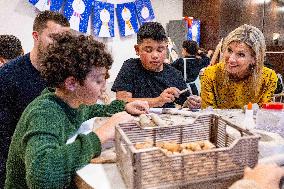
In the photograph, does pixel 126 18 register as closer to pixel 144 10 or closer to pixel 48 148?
pixel 144 10

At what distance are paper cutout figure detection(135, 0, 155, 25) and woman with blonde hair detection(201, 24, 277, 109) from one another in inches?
111

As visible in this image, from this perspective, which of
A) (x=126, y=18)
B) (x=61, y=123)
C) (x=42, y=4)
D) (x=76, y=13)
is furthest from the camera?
(x=126, y=18)

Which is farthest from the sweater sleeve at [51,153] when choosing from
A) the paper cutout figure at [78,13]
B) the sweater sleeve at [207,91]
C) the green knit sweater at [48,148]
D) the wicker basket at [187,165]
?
the paper cutout figure at [78,13]

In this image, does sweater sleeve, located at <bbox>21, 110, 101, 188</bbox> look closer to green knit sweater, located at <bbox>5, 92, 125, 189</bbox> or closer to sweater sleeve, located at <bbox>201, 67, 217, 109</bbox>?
green knit sweater, located at <bbox>5, 92, 125, 189</bbox>

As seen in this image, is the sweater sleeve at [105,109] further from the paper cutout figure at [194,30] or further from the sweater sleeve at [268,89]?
the paper cutout figure at [194,30]

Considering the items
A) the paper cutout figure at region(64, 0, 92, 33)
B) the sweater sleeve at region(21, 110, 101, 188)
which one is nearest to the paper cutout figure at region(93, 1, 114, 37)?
the paper cutout figure at region(64, 0, 92, 33)

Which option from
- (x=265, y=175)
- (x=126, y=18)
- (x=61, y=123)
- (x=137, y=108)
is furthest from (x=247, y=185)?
(x=126, y=18)

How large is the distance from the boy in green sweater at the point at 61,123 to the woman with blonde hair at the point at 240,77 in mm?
1156

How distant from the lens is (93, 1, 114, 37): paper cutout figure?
4.44 m

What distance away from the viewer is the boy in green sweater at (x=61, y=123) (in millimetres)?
1035

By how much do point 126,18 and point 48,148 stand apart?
396cm

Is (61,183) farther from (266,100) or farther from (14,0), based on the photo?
(14,0)

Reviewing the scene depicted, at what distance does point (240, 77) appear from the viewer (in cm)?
241

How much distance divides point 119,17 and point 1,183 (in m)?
3.31
